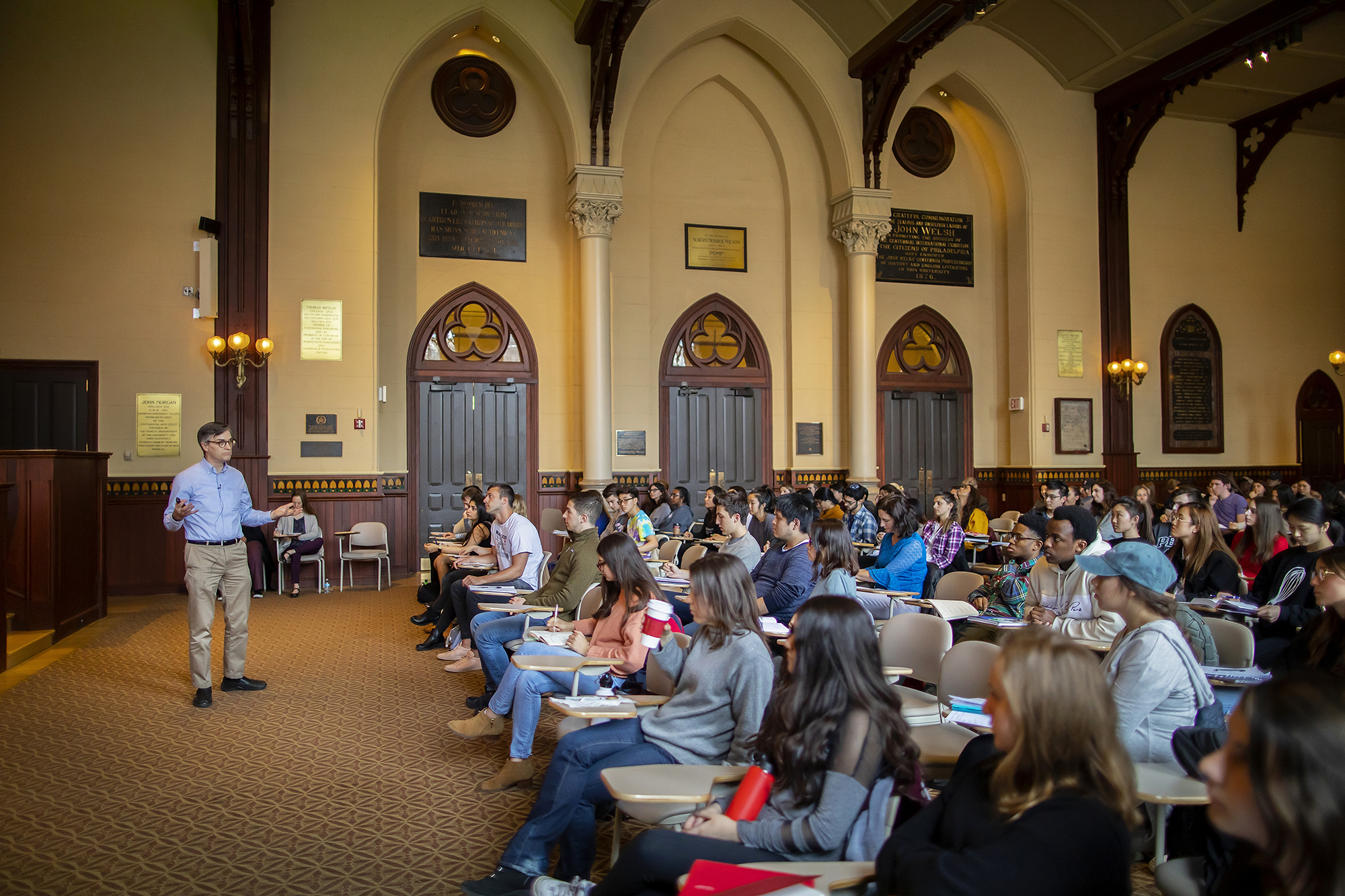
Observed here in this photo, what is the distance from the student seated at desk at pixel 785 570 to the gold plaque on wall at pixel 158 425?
759 cm

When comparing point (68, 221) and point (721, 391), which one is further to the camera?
point (721, 391)

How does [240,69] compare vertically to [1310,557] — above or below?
above

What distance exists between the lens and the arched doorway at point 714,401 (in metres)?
12.1

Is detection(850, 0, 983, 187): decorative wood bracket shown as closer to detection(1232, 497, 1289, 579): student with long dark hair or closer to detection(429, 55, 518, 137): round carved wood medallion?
detection(429, 55, 518, 137): round carved wood medallion

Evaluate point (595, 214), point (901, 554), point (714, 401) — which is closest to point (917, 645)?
point (901, 554)

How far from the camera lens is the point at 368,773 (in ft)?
13.8

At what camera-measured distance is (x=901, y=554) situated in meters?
6.04

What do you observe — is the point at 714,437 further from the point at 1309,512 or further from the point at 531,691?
the point at 531,691

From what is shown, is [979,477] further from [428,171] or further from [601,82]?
[428,171]

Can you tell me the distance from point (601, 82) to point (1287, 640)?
927 cm

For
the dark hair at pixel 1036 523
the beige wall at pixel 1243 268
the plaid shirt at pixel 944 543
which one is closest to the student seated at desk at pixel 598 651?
the dark hair at pixel 1036 523

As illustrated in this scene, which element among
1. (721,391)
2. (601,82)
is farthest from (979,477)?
(601,82)

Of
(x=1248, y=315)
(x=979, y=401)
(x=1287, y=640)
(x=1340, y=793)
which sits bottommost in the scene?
(x=1287, y=640)

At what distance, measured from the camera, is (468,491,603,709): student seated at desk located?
4879 mm
